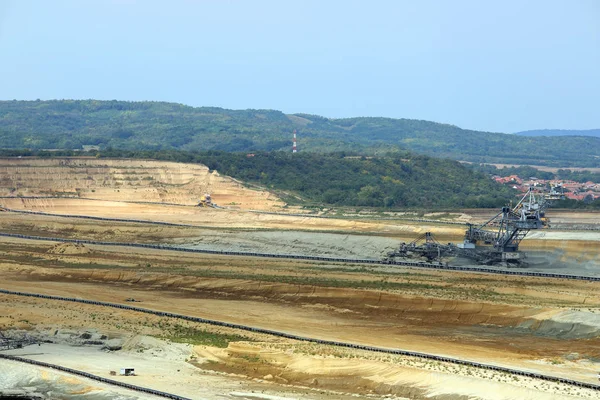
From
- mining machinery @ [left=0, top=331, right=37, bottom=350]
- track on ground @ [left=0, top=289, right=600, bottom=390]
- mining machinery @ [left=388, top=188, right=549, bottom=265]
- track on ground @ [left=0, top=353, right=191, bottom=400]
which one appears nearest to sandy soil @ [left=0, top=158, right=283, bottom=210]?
mining machinery @ [left=388, top=188, right=549, bottom=265]

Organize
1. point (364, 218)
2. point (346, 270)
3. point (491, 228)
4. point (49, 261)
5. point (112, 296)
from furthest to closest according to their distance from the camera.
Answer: point (364, 218) → point (491, 228) → point (49, 261) → point (346, 270) → point (112, 296)

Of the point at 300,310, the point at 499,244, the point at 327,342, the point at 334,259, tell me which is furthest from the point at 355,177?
the point at 327,342

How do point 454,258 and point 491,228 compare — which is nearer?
point 454,258

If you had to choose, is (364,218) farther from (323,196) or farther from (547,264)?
(547,264)

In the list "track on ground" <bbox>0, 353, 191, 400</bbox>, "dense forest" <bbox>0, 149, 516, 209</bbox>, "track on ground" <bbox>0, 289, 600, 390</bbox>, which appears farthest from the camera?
"dense forest" <bbox>0, 149, 516, 209</bbox>

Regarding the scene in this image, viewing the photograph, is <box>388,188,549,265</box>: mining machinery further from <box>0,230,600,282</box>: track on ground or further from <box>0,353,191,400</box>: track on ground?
<box>0,353,191,400</box>: track on ground

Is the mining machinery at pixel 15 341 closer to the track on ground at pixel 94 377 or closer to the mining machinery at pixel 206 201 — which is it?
the track on ground at pixel 94 377

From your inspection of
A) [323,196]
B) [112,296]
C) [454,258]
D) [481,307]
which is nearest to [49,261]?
[112,296]
